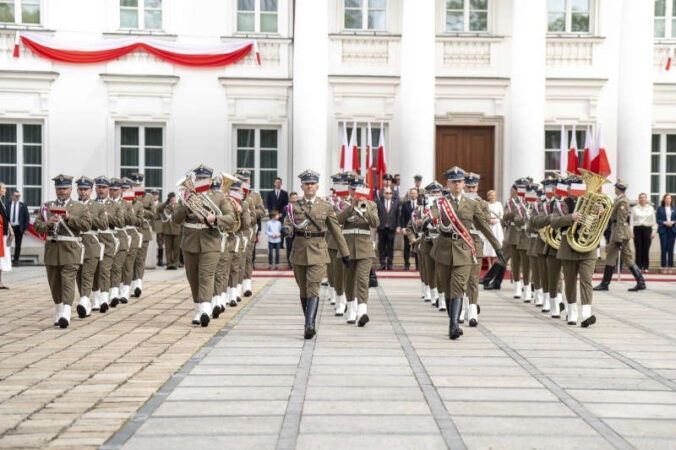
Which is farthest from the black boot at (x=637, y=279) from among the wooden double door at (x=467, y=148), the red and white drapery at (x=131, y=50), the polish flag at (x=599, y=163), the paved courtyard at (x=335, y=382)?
the red and white drapery at (x=131, y=50)

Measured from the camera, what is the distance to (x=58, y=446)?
6.22 m

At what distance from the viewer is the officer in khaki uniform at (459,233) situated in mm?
11797

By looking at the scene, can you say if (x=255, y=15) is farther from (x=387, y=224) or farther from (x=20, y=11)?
(x=387, y=224)

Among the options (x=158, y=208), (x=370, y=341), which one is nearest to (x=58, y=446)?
(x=370, y=341)

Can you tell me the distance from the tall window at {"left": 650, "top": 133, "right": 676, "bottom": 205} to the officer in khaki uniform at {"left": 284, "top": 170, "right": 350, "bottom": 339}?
59.3ft

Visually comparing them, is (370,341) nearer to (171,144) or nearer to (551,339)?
(551,339)

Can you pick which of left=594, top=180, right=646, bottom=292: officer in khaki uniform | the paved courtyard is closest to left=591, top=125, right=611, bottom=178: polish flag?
left=594, top=180, right=646, bottom=292: officer in khaki uniform

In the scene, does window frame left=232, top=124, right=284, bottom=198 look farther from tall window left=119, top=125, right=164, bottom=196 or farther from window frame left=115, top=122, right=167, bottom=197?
tall window left=119, top=125, right=164, bottom=196

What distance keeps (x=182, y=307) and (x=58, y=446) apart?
8783 mm

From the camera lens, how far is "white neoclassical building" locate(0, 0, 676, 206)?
2600 centimetres

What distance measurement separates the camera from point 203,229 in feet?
41.6

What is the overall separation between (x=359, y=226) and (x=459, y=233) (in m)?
2.00

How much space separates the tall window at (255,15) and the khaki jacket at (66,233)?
15.6 metres

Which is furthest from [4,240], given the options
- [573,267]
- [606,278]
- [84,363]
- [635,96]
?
[635,96]
